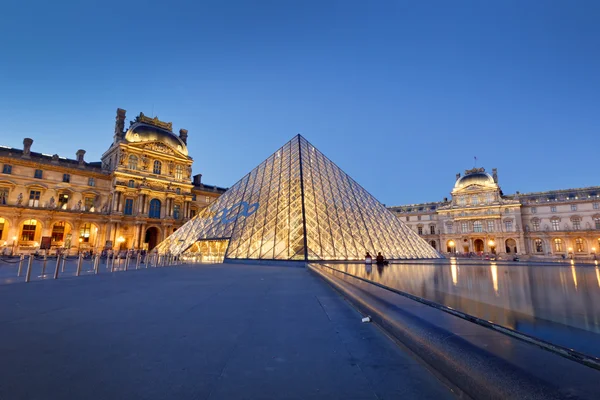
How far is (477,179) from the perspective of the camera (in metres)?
56.1

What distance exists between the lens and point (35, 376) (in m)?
2.06

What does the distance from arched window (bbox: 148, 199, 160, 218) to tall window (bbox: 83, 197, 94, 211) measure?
6632 mm

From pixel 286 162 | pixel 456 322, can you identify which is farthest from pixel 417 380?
pixel 286 162

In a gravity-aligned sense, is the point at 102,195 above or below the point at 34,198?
above

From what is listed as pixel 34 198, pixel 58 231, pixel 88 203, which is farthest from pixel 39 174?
pixel 58 231

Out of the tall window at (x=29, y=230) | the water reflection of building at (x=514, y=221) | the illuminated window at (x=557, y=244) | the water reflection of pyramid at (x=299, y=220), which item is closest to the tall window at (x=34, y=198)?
the tall window at (x=29, y=230)

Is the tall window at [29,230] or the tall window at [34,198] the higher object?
the tall window at [34,198]

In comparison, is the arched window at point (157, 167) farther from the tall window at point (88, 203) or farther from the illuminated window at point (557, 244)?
the illuminated window at point (557, 244)

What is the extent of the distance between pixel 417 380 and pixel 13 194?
141ft

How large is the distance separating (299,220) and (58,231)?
32.2m

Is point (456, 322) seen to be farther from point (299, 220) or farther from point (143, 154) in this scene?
point (143, 154)

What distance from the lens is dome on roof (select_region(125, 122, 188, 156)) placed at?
40.6 m

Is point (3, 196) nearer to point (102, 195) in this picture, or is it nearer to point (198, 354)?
point (102, 195)

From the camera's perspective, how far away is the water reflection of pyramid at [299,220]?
16.9 metres
